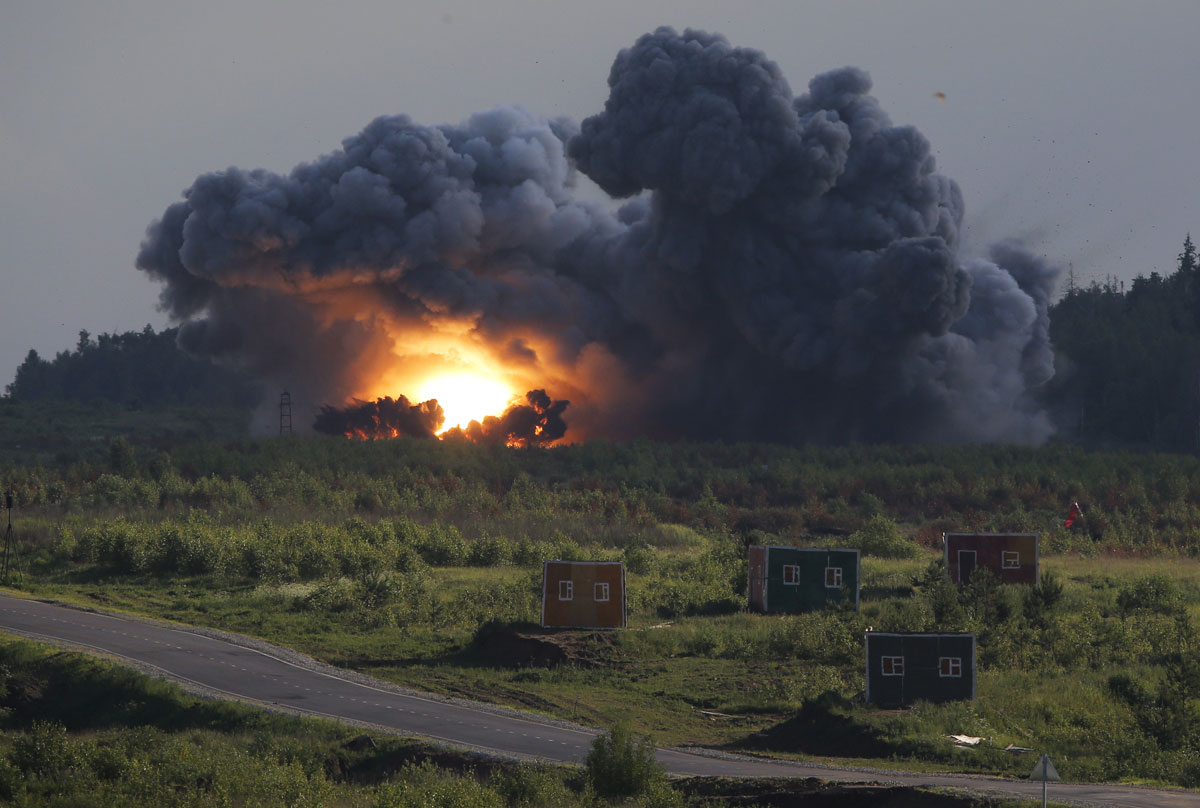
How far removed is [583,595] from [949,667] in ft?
50.7

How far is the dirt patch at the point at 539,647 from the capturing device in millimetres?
51375

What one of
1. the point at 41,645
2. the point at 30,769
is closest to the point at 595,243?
the point at 41,645

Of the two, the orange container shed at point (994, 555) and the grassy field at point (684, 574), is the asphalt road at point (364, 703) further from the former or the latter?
the orange container shed at point (994, 555)

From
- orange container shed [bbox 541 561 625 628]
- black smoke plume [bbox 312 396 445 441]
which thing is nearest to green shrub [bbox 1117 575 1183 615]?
orange container shed [bbox 541 561 625 628]

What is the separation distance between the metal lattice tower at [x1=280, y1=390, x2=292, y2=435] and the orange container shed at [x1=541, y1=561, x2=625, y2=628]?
7286 centimetres

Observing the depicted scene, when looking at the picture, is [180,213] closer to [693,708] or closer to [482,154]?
[482,154]

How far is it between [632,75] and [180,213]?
37.9m

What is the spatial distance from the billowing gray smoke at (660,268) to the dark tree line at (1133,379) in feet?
71.3

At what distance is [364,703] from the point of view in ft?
144

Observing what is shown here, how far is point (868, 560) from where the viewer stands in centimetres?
7438

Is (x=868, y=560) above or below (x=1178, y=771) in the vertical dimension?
above

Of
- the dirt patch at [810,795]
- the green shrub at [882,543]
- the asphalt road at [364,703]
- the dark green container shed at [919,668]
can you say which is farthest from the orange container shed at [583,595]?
the green shrub at [882,543]

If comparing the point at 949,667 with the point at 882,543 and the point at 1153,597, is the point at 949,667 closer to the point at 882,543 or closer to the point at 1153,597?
the point at 1153,597

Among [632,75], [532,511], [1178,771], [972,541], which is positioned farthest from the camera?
[632,75]
